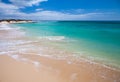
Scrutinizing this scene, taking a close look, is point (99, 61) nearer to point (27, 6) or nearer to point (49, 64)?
point (49, 64)

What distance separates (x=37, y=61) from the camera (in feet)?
10.0

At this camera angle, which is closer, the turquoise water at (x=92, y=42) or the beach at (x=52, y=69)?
the beach at (x=52, y=69)

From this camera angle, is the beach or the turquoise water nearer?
the beach

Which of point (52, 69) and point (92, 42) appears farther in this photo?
point (92, 42)

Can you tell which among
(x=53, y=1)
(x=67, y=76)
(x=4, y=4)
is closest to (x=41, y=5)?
(x=53, y=1)

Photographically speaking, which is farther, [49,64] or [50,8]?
[50,8]

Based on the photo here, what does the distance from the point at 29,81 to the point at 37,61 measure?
89cm

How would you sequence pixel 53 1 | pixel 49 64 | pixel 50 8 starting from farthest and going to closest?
pixel 50 8
pixel 53 1
pixel 49 64

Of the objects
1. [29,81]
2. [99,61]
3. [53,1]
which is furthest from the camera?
[53,1]

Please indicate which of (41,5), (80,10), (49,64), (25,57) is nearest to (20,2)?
(41,5)

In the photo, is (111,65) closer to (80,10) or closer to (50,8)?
(50,8)

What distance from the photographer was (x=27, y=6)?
6.37 metres

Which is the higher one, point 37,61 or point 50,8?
point 50,8

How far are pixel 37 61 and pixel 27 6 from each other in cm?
383
